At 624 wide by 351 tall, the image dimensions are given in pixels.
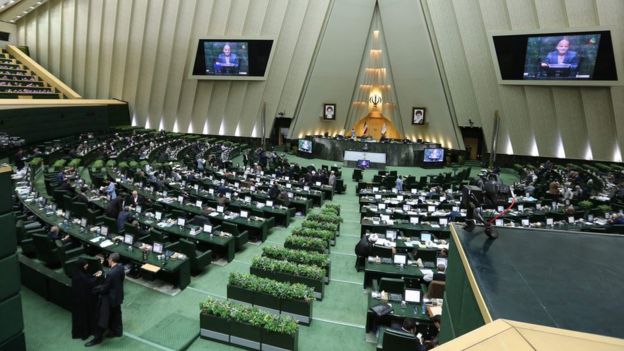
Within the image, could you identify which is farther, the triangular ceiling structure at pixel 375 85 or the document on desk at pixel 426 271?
the triangular ceiling structure at pixel 375 85

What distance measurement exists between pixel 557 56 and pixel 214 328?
26615 mm

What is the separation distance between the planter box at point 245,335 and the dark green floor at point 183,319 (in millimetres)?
197

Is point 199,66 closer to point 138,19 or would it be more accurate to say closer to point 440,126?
point 138,19

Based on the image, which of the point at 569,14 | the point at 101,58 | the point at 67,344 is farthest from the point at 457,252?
the point at 101,58

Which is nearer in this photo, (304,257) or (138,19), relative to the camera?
(304,257)

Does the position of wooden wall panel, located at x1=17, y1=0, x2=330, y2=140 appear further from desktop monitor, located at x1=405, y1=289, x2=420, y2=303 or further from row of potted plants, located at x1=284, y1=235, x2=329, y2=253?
desktop monitor, located at x1=405, y1=289, x2=420, y2=303

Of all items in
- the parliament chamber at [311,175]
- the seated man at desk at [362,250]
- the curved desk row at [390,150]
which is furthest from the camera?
the curved desk row at [390,150]

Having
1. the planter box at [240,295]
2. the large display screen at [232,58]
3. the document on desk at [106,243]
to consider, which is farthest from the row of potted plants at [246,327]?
the large display screen at [232,58]

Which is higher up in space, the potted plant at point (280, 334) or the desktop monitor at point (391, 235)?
the desktop monitor at point (391, 235)

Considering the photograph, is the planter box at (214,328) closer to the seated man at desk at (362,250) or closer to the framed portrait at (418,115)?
the seated man at desk at (362,250)

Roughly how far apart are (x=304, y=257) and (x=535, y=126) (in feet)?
83.2

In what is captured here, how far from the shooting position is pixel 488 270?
3.14 m

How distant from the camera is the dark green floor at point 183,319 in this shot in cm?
753

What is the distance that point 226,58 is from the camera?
3173 centimetres
